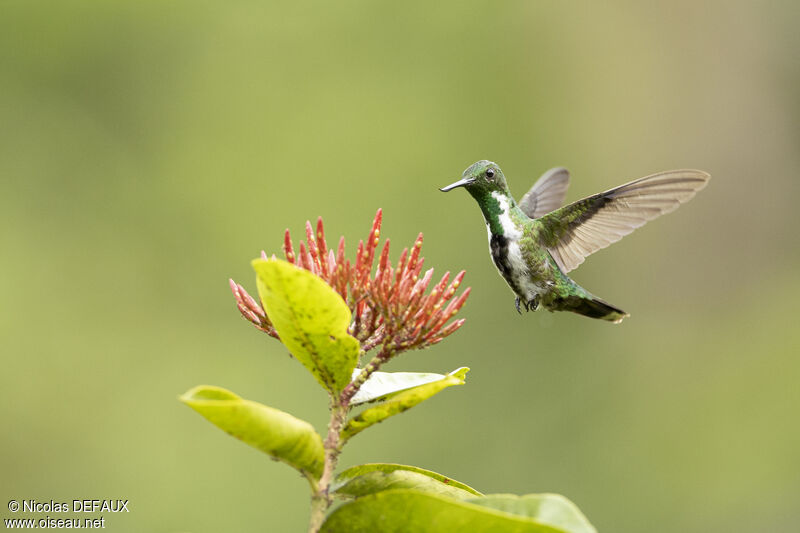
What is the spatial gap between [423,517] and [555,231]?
2042 millimetres

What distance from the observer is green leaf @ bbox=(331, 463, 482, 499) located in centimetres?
149

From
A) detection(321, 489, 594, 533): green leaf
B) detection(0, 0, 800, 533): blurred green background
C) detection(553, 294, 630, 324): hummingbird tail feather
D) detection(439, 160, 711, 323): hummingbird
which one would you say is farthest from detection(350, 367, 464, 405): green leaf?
detection(0, 0, 800, 533): blurred green background

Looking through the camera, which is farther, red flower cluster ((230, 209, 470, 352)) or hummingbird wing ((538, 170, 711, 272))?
hummingbird wing ((538, 170, 711, 272))

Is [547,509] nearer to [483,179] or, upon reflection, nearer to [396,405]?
[396,405]

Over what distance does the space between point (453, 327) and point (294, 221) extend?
7409 mm

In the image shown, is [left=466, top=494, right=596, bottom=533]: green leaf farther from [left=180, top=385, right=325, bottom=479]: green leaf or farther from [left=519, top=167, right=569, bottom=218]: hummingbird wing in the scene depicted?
[left=519, top=167, right=569, bottom=218]: hummingbird wing

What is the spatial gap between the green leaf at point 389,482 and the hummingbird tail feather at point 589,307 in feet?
5.85

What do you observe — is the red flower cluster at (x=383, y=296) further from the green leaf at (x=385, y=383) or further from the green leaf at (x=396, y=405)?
the green leaf at (x=396, y=405)

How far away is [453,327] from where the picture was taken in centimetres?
174

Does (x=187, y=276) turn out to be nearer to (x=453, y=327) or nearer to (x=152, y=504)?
(x=152, y=504)

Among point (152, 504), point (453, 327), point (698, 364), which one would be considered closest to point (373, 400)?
point (453, 327)

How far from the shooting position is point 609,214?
3.11 m

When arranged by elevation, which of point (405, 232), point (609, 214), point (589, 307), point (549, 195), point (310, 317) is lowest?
point (310, 317)

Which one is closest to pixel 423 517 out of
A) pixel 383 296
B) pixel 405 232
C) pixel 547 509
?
pixel 547 509
